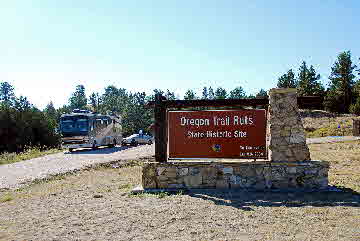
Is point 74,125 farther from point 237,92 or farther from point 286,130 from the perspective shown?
point 237,92

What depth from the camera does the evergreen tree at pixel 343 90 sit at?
6865cm

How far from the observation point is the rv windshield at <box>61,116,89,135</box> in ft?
93.5

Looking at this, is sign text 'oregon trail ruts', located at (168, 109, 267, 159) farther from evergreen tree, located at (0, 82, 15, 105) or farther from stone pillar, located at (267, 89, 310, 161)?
evergreen tree, located at (0, 82, 15, 105)

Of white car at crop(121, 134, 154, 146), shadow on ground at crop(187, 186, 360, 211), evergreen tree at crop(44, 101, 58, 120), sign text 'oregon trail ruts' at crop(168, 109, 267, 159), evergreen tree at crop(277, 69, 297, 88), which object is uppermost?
evergreen tree at crop(277, 69, 297, 88)

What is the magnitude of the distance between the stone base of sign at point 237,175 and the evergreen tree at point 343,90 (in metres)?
63.7

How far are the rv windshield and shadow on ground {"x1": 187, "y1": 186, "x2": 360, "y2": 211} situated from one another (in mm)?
20931

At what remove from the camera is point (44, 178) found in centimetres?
1402

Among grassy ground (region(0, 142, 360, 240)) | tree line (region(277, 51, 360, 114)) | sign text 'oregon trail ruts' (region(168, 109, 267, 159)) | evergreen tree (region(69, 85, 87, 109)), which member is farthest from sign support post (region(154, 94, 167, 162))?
evergreen tree (region(69, 85, 87, 109))

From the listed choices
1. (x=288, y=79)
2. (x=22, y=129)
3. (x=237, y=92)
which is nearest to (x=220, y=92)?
(x=237, y=92)

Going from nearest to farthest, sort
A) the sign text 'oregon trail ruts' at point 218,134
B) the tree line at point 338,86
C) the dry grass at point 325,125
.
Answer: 1. the sign text 'oregon trail ruts' at point 218,134
2. the dry grass at point 325,125
3. the tree line at point 338,86

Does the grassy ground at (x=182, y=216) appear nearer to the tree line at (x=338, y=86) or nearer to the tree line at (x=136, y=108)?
the tree line at (x=136, y=108)

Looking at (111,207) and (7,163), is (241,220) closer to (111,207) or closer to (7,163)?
(111,207)

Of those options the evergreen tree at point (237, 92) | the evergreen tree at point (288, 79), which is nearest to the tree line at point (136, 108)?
the evergreen tree at point (288, 79)

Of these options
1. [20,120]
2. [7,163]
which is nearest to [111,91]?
[20,120]
